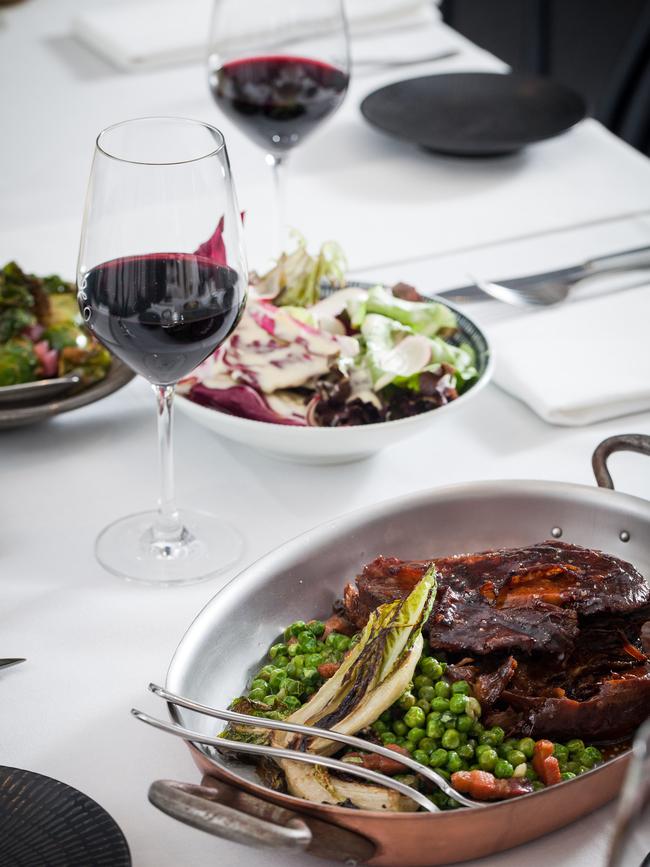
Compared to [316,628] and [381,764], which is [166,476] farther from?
[381,764]

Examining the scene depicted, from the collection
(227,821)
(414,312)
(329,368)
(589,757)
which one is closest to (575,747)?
(589,757)

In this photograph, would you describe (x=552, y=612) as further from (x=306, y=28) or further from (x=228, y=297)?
(x=306, y=28)

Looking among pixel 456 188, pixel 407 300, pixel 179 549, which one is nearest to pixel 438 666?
pixel 179 549

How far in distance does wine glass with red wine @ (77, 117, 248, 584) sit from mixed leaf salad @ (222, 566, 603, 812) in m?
0.38

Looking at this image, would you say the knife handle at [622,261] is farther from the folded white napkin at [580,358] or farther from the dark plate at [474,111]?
the dark plate at [474,111]

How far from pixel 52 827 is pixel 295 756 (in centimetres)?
21

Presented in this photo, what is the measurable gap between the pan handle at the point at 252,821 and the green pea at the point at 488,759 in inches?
5.6

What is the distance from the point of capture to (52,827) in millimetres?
886

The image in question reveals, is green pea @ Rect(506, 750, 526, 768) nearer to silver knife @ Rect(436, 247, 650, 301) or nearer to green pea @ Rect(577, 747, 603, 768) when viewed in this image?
green pea @ Rect(577, 747, 603, 768)

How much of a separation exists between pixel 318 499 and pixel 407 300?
39 centimetres

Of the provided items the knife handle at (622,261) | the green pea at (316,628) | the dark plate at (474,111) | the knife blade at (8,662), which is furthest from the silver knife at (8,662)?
the dark plate at (474,111)

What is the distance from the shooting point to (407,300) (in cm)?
167

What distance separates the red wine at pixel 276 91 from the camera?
182 cm

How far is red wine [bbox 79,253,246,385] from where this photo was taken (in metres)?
1.16
